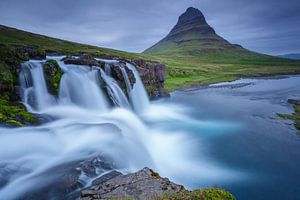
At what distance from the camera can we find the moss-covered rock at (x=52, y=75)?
2239 cm

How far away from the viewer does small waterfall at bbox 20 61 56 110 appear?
66.5 feet

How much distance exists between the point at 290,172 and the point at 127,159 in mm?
9992

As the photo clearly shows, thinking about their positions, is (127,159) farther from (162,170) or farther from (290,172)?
(290,172)

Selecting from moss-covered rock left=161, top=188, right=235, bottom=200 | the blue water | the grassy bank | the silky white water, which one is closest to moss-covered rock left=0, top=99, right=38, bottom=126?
the silky white water

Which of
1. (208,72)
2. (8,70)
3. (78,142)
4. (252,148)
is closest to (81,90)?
(8,70)

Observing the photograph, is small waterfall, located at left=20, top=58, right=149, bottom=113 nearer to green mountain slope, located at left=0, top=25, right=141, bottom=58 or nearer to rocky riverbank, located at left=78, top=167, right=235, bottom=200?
rocky riverbank, located at left=78, top=167, right=235, bottom=200

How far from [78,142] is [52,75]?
1196 centimetres

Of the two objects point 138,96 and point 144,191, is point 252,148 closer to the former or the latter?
point 144,191

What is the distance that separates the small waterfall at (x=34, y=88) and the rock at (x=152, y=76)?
64.0 feet

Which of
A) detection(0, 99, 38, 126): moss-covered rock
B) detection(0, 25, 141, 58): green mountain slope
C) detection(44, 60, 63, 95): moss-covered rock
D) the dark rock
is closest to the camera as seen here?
the dark rock

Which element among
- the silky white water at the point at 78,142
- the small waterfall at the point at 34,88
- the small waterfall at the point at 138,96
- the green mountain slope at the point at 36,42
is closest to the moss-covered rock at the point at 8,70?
the small waterfall at the point at 34,88

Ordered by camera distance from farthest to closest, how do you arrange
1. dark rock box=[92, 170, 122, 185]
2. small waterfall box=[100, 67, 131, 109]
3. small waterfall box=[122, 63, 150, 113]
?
1. small waterfall box=[122, 63, 150, 113]
2. small waterfall box=[100, 67, 131, 109]
3. dark rock box=[92, 170, 122, 185]

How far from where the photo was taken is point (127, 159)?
12.6 m

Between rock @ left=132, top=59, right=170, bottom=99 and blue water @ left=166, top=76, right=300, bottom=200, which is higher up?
rock @ left=132, top=59, right=170, bottom=99
